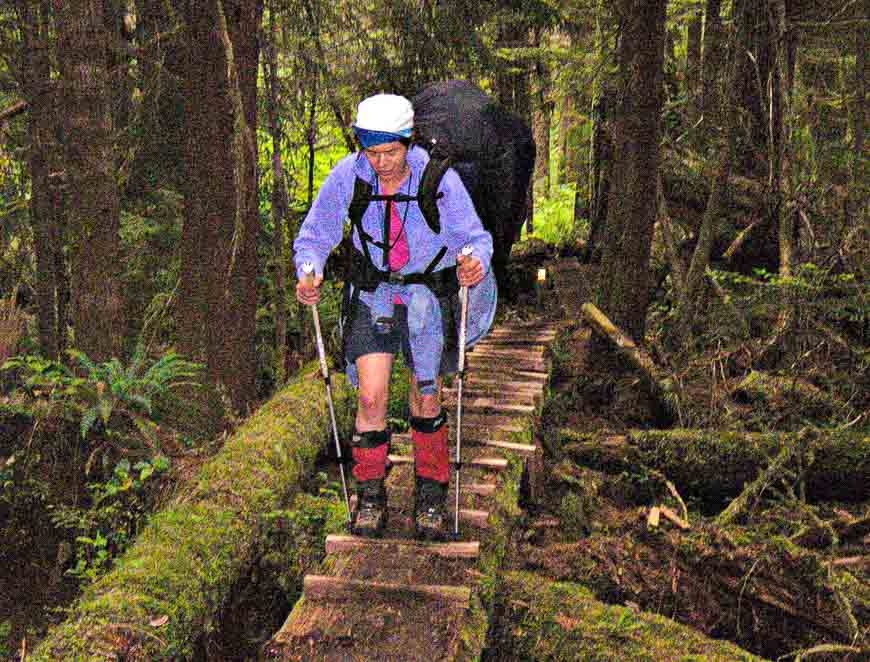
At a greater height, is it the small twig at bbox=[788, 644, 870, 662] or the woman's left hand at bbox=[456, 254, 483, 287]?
the woman's left hand at bbox=[456, 254, 483, 287]

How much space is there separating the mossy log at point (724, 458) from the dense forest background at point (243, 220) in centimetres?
64

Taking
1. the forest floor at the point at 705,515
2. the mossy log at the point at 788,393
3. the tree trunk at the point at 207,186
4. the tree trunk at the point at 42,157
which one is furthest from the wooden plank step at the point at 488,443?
the tree trunk at the point at 42,157

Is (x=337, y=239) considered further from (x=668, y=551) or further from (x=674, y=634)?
(x=668, y=551)

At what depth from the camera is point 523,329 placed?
1160 centimetres

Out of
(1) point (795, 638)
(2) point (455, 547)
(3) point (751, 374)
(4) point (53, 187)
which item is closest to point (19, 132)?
(4) point (53, 187)

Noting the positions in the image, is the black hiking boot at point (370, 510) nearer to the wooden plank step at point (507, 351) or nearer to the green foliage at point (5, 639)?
the green foliage at point (5, 639)

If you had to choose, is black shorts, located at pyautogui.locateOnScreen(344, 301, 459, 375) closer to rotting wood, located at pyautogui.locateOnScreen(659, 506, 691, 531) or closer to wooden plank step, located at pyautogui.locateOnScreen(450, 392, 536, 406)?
wooden plank step, located at pyautogui.locateOnScreen(450, 392, 536, 406)

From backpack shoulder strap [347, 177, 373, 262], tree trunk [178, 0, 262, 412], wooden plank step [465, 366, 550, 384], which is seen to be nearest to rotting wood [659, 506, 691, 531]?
wooden plank step [465, 366, 550, 384]

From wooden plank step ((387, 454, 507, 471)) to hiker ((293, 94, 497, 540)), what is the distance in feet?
3.28

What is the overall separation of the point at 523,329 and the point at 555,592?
259 inches

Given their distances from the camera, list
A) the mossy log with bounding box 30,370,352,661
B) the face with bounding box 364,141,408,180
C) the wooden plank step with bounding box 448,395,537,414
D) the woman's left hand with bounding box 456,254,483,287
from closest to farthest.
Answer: the mossy log with bounding box 30,370,352,661
the face with bounding box 364,141,408,180
the woman's left hand with bounding box 456,254,483,287
the wooden plank step with bounding box 448,395,537,414

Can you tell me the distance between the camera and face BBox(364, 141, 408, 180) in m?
4.68

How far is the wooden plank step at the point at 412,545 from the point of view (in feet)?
16.1

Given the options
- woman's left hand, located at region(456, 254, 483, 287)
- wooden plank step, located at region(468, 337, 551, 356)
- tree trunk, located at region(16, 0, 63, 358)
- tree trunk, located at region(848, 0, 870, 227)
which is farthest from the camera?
wooden plank step, located at region(468, 337, 551, 356)
